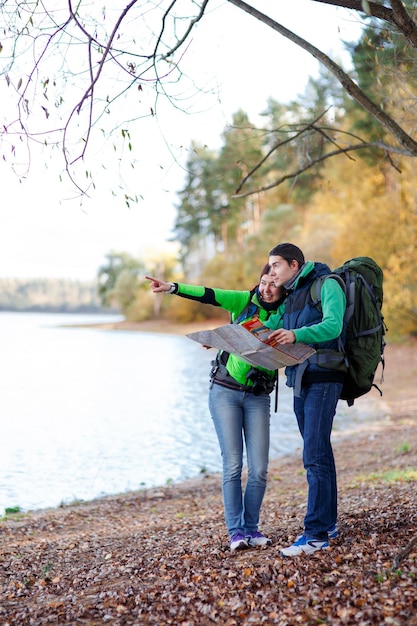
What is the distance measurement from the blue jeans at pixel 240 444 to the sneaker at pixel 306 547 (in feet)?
1.68

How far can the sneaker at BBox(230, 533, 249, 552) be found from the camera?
4727 mm

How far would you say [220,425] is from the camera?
477 centimetres

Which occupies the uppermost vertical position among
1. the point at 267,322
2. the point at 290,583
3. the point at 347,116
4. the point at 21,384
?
the point at 347,116

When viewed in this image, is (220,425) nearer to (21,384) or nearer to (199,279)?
(21,384)

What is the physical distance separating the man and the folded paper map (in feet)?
0.27

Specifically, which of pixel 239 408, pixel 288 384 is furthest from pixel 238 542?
pixel 288 384

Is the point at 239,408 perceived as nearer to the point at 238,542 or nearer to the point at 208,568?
the point at 238,542

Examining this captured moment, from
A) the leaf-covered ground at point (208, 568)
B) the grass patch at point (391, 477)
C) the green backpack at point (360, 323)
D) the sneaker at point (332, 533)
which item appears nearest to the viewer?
the leaf-covered ground at point (208, 568)

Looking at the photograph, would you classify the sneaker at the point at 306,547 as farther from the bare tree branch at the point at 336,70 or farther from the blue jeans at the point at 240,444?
the bare tree branch at the point at 336,70

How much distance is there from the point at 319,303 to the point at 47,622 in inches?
97.4

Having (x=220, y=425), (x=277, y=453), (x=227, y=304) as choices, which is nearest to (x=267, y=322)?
(x=227, y=304)

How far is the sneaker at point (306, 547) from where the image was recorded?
432cm

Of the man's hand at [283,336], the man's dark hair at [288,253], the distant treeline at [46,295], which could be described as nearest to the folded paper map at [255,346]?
the man's hand at [283,336]

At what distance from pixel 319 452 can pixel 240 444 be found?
2.53 ft
